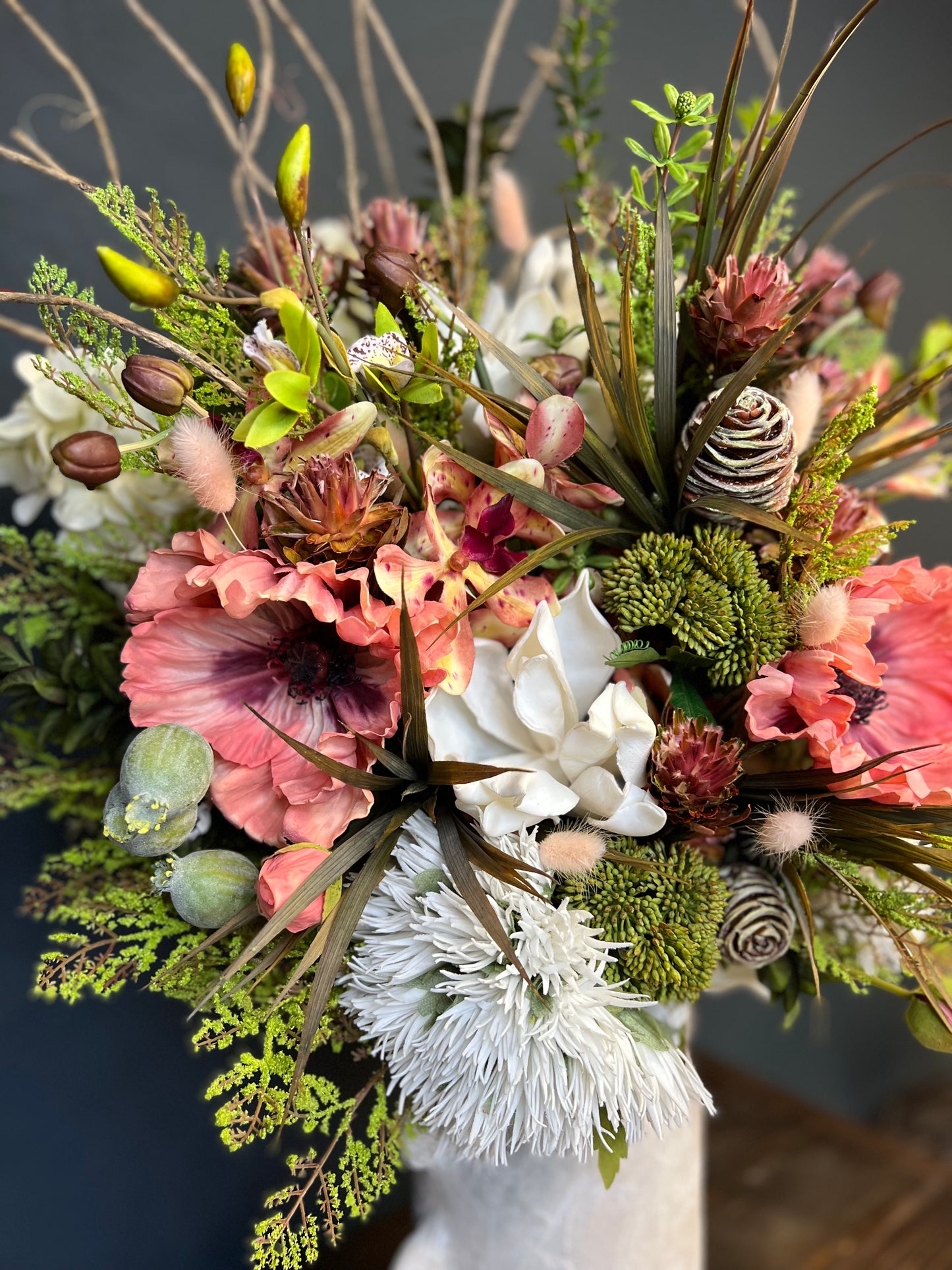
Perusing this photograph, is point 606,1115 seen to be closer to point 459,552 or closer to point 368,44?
point 459,552

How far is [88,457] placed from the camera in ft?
1.39

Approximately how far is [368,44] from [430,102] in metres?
0.09

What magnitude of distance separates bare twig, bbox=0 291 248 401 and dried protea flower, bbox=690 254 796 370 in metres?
0.26

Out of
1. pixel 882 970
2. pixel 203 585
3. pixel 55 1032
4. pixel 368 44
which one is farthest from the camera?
pixel 368 44

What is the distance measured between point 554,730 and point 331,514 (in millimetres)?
170

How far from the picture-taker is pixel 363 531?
0.48 meters

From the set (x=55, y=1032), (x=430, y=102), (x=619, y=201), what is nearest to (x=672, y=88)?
(x=619, y=201)

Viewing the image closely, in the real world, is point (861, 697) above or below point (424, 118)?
below

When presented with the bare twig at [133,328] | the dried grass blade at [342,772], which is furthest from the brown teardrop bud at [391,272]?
the dried grass blade at [342,772]

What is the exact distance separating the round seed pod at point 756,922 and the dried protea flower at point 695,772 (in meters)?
0.07

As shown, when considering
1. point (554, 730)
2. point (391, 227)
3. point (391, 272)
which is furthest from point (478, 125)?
point (554, 730)

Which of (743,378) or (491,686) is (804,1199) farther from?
(743,378)

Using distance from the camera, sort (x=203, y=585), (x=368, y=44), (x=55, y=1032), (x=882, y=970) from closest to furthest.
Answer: (x=203, y=585) → (x=882, y=970) → (x=55, y=1032) → (x=368, y=44)

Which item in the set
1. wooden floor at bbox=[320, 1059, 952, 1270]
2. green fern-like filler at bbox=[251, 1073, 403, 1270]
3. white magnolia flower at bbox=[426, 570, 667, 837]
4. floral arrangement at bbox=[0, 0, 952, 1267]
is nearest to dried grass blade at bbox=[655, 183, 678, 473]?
floral arrangement at bbox=[0, 0, 952, 1267]
